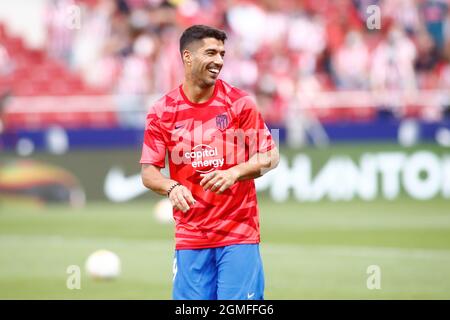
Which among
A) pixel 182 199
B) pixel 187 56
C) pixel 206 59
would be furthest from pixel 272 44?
pixel 182 199

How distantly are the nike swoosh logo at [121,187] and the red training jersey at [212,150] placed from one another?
12846 mm

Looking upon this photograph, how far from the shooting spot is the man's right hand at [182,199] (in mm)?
6992

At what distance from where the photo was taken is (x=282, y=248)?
1494 cm

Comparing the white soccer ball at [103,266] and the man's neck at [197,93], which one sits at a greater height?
the man's neck at [197,93]

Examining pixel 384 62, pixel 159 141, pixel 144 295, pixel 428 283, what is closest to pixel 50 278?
pixel 144 295

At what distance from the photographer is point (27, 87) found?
24328mm

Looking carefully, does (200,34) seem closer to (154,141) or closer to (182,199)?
(154,141)

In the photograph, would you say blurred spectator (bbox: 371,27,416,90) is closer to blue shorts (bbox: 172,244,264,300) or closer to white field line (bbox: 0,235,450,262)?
white field line (bbox: 0,235,450,262)

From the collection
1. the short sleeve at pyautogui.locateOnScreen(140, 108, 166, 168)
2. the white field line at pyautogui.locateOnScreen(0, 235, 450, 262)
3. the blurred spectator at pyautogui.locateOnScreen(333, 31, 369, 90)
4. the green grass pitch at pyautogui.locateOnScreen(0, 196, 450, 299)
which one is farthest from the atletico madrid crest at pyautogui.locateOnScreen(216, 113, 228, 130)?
the blurred spectator at pyautogui.locateOnScreen(333, 31, 369, 90)

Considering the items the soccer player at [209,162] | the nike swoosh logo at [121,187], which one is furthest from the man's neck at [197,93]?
the nike swoosh logo at [121,187]

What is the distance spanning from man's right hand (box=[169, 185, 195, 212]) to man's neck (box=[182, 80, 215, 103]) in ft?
2.37

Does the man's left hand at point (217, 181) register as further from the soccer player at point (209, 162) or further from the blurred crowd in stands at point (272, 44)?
the blurred crowd in stands at point (272, 44)

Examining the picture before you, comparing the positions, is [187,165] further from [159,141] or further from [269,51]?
[269,51]

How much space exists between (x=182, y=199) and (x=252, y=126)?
80cm
